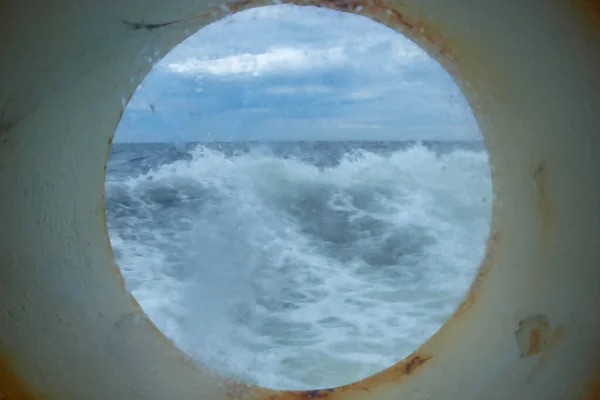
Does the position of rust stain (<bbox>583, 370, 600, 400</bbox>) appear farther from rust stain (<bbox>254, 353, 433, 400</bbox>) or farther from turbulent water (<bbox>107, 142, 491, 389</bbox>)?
turbulent water (<bbox>107, 142, 491, 389</bbox>)

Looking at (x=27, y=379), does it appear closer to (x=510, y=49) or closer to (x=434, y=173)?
(x=510, y=49)

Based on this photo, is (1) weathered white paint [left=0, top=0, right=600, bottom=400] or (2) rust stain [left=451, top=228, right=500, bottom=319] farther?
(2) rust stain [left=451, top=228, right=500, bottom=319]

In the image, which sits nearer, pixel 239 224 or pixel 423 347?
pixel 423 347

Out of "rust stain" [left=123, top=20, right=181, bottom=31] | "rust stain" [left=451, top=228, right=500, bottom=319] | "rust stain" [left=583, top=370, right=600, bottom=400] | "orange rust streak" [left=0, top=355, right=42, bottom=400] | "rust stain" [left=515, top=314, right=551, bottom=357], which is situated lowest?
"orange rust streak" [left=0, top=355, right=42, bottom=400]

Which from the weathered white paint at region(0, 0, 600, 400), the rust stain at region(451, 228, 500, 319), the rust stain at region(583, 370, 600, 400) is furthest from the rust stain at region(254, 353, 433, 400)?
the rust stain at region(583, 370, 600, 400)

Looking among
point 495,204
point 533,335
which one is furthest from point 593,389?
point 495,204

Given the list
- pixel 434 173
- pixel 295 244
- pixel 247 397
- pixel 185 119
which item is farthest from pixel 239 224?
pixel 185 119

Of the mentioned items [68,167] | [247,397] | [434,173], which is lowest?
[247,397]

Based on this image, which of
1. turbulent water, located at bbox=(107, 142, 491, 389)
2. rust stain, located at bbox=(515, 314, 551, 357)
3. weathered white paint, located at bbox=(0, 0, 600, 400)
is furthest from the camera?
turbulent water, located at bbox=(107, 142, 491, 389)
